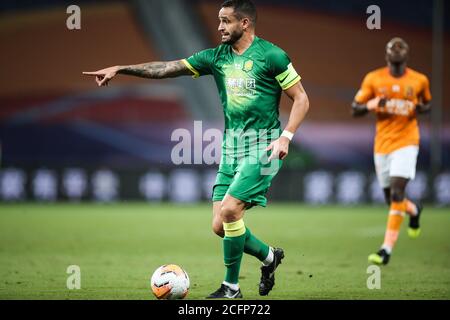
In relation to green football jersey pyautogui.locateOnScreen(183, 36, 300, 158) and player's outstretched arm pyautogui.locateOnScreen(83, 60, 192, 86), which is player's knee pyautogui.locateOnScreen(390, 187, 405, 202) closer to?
green football jersey pyautogui.locateOnScreen(183, 36, 300, 158)

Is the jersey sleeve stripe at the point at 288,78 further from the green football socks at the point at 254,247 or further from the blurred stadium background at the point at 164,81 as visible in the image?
the blurred stadium background at the point at 164,81

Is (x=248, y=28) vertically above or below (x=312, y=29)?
below

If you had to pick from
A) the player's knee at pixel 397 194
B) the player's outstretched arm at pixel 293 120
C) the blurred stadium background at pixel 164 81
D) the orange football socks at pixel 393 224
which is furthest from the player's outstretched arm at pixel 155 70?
the blurred stadium background at pixel 164 81

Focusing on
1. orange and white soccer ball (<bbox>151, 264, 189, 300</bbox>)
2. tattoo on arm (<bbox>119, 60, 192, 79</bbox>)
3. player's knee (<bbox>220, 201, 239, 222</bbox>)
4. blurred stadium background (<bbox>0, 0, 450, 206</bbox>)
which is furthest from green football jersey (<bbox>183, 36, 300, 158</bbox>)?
blurred stadium background (<bbox>0, 0, 450, 206</bbox>)

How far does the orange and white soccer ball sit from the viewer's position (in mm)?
6973

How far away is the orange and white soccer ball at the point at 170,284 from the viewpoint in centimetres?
697

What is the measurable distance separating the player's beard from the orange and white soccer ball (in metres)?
1.82

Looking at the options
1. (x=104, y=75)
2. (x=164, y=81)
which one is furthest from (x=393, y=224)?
(x=164, y=81)

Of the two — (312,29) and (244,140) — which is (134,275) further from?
(312,29)

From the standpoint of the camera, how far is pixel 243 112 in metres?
7.23

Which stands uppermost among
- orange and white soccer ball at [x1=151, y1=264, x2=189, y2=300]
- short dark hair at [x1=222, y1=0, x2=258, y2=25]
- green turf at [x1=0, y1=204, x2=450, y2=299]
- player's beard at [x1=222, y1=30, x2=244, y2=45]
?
short dark hair at [x1=222, y1=0, x2=258, y2=25]

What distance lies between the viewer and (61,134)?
74.8 feet
